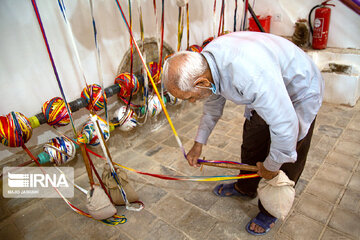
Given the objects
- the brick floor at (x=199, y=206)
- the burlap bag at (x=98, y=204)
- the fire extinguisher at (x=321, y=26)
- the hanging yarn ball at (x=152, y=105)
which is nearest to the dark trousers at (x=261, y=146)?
the brick floor at (x=199, y=206)

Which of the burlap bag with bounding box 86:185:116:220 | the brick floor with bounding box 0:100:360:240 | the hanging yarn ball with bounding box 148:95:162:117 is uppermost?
the hanging yarn ball with bounding box 148:95:162:117

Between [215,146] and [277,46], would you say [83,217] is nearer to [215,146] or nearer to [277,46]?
[215,146]

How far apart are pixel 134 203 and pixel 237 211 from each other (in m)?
0.74

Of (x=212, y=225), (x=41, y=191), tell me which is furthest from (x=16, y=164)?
(x=212, y=225)

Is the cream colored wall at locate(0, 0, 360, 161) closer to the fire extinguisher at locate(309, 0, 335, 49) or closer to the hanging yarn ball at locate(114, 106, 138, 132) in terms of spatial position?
the hanging yarn ball at locate(114, 106, 138, 132)

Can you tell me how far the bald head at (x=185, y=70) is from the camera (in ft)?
3.65

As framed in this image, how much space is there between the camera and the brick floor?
168 centimetres

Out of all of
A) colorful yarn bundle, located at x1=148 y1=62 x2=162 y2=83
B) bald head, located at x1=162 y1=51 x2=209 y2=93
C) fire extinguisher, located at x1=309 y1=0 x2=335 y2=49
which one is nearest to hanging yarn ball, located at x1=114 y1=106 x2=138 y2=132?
colorful yarn bundle, located at x1=148 y1=62 x2=162 y2=83

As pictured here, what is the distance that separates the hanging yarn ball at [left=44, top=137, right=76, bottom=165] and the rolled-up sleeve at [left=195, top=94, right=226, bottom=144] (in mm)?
973

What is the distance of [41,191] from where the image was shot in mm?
2088

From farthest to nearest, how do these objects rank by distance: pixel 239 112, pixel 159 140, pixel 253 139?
pixel 239 112, pixel 159 140, pixel 253 139

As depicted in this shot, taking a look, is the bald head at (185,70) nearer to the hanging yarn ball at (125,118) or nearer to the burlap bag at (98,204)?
the burlap bag at (98,204)

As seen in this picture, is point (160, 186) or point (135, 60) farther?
point (135, 60)

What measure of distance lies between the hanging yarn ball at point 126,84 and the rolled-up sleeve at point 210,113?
2.84ft
